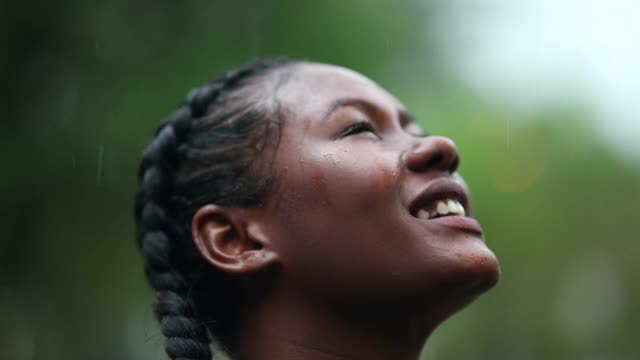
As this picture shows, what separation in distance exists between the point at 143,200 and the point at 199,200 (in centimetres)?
20

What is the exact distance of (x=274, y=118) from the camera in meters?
2.63

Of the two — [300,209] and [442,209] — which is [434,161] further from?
[300,209]

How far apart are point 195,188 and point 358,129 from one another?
54 cm

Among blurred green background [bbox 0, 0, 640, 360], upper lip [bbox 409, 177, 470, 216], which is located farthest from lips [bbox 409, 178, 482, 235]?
blurred green background [bbox 0, 0, 640, 360]

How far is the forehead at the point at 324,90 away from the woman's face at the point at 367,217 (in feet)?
0.09

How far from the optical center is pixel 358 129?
258 cm

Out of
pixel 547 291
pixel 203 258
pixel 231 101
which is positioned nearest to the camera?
pixel 203 258

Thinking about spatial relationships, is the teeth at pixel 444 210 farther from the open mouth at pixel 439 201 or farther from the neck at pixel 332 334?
the neck at pixel 332 334

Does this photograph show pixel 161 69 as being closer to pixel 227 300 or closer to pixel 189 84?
pixel 189 84

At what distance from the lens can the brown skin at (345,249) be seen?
2324 mm

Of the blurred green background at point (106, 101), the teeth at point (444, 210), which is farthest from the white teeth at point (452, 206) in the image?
the blurred green background at point (106, 101)

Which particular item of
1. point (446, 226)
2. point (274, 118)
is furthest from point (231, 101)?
point (446, 226)

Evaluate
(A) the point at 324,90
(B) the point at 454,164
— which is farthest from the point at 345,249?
(A) the point at 324,90

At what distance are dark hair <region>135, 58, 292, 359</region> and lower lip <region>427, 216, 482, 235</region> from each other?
50 cm
